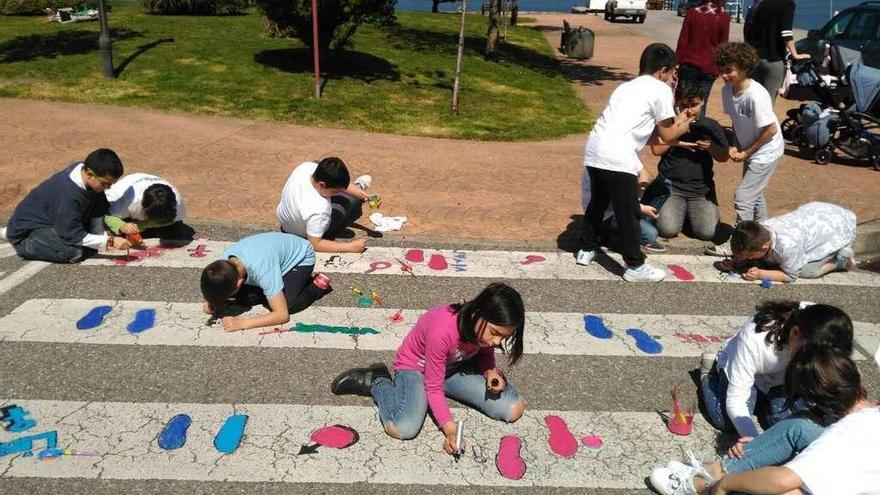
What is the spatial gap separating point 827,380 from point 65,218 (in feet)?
17.1

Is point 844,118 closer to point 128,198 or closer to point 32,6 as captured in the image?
point 128,198

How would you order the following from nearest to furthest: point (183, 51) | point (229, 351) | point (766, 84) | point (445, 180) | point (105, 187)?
point (229, 351) < point (105, 187) < point (445, 180) < point (766, 84) < point (183, 51)

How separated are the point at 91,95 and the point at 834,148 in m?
11.0

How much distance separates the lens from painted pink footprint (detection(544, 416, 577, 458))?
380 cm

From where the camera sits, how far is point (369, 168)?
345 inches

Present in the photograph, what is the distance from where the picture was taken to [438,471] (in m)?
3.61

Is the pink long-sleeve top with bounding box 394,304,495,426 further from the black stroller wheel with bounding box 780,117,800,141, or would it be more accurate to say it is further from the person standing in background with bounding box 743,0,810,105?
the black stroller wheel with bounding box 780,117,800,141

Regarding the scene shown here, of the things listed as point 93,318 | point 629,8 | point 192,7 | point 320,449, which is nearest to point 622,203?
point 320,449

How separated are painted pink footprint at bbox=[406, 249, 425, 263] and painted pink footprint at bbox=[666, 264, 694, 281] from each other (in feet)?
6.93

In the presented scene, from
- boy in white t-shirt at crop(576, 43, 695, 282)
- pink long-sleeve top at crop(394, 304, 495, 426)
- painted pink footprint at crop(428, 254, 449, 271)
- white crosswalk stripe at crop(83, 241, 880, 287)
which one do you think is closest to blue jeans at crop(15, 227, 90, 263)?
white crosswalk stripe at crop(83, 241, 880, 287)

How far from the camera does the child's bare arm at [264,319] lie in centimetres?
479

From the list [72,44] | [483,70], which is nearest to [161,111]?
[72,44]

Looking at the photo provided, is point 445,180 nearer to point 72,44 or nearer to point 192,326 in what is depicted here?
point 192,326

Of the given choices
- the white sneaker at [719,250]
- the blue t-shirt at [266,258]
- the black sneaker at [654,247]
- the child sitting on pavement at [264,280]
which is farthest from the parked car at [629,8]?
the blue t-shirt at [266,258]
